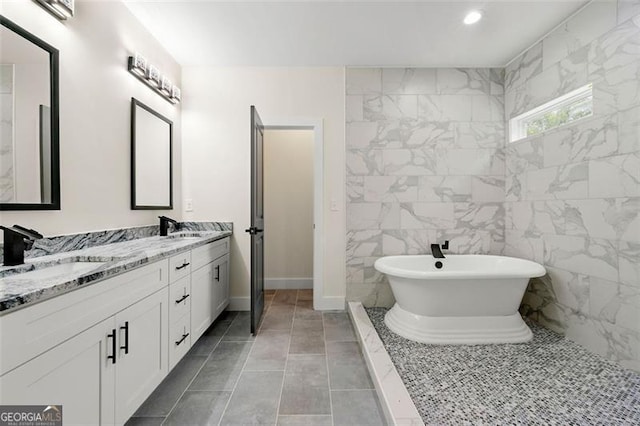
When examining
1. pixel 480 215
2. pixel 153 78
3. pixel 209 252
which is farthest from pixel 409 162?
pixel 153 78

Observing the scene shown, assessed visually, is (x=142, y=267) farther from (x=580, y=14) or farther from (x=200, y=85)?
(x=580, y=14)

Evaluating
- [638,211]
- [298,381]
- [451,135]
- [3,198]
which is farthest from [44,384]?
[451,135]

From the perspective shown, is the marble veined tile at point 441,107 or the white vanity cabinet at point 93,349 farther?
the marble veined tile at point 441,107

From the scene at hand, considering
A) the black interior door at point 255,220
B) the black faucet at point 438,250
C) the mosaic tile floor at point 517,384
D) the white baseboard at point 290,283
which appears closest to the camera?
the mosaic tile floor at point 517,384

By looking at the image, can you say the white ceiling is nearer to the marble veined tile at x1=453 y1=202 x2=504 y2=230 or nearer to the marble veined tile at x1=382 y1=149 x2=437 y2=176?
the marble veined tile at x1=382 y1=149 x2=437 y2=176

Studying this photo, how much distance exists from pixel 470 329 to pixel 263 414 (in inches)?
67.4

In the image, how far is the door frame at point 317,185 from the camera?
2955 mm

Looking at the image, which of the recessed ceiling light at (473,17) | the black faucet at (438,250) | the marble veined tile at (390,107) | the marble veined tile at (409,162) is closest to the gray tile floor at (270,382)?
the black faucet at (438,250)

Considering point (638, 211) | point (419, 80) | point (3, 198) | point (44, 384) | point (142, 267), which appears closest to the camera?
point (44, 384)

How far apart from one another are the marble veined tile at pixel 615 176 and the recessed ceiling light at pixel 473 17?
142cm

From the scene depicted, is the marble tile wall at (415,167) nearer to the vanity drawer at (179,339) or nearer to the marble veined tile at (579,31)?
the marble veined tile at (579,31)

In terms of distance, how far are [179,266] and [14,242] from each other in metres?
0.76

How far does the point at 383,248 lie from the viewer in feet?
9.68

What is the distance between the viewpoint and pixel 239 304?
118 inches
